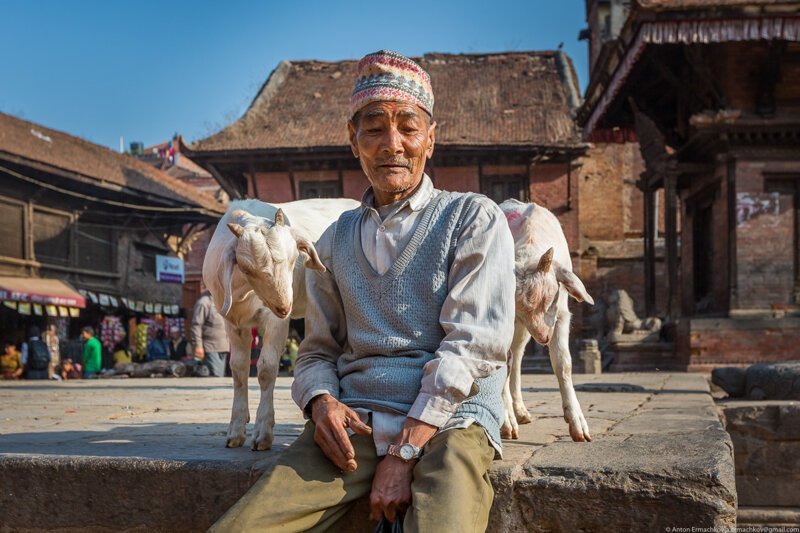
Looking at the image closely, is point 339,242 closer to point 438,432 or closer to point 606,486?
point 438,432

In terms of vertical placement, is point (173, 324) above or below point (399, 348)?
below

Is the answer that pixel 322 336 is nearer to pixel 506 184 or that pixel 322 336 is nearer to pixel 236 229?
pixel 236 229

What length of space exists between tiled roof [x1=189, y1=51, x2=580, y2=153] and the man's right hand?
761 inches

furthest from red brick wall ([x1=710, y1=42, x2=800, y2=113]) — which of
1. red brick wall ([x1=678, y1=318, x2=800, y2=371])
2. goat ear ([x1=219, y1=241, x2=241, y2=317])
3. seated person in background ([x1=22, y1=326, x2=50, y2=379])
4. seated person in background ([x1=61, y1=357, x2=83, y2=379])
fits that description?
seated person in background ([x1=61, y1=357, x2=83, y2=379])

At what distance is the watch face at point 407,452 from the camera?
99.4 inches

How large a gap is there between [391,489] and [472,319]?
62 centimetres

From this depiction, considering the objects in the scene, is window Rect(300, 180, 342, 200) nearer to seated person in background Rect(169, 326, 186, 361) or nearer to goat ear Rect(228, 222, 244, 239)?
seated person in background Rect(169, 326, 186, 361)

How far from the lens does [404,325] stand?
9.37 feet

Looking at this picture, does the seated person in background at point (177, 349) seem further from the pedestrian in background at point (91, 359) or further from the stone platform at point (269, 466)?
the stone platform at point (269, 466)

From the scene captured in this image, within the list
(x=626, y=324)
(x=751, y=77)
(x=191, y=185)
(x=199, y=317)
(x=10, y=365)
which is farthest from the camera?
(x=191, y=185)

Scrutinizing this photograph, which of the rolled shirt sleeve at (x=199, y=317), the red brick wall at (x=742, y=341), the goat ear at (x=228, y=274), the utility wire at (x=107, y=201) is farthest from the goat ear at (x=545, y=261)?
the utility wire at (x=107, y=201)

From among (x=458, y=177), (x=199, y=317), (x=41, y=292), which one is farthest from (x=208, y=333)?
(x=458, y=177)

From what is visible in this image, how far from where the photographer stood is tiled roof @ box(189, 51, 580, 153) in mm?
22500

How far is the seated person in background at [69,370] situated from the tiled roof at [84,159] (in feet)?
18.5
